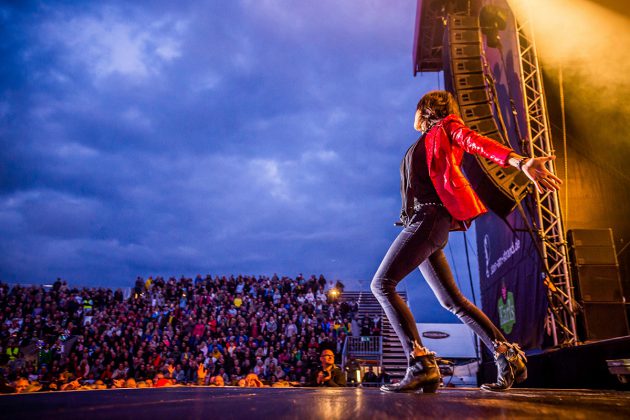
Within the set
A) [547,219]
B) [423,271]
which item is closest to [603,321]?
[547,219]

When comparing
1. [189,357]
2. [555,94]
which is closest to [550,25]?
[555,94]

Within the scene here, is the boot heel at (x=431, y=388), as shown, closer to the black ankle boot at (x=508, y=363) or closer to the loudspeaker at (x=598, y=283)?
the black ankle boot at (x=508, y=363)

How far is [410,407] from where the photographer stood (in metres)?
1.42

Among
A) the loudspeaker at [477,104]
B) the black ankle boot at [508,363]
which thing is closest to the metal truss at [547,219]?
the loudspeaker at [477,104]

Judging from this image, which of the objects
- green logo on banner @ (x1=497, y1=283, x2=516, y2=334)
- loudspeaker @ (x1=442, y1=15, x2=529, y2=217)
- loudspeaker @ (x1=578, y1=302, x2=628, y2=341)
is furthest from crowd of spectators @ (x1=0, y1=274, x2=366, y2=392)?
loudspeaker @ (x1=578, y1=302, x2=628, y2=341)

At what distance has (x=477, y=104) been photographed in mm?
6062

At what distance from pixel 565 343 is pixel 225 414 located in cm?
489

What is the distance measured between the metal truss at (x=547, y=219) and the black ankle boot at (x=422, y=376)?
333 cm

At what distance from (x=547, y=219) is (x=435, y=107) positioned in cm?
393

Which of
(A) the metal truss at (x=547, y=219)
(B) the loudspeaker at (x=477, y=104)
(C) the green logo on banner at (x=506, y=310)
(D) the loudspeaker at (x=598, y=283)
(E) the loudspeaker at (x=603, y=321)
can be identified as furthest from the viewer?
(C) the green logo on banner at (x=506, y=310)

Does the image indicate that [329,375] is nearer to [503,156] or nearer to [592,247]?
[592,247]

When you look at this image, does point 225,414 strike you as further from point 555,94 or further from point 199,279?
point 199,279

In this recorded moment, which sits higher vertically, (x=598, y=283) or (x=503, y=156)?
(x=503, y=156)

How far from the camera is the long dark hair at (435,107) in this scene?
2.63 meters
